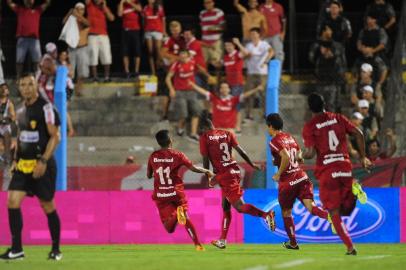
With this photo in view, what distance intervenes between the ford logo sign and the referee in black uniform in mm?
6819

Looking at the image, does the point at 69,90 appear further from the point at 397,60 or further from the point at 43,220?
the point at 397,60

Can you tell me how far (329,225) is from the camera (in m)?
19.2

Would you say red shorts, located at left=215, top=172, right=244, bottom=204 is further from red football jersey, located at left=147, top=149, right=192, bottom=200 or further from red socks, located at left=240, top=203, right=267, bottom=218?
red football jersey, located at left=147, top=149, right=192, bottom=200

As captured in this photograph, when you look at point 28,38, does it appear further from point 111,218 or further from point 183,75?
point 111,218

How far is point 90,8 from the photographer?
24547 millimetres

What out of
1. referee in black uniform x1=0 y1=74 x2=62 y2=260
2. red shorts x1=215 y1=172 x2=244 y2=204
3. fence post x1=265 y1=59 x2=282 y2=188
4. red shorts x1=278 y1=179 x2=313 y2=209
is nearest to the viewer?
referee in black uniform x1=0 y1=74 x2=62 y2=260

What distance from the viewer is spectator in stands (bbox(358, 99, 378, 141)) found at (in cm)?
2091

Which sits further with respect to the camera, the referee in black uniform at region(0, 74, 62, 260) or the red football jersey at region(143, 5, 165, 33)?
the red football jersey at region(143, 5, 165, 33)

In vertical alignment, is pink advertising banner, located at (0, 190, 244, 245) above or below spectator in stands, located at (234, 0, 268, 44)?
below

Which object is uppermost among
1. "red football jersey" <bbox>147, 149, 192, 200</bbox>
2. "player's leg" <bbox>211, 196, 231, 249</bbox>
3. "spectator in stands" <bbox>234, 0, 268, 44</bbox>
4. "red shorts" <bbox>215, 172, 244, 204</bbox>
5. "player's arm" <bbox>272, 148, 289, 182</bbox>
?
"spectator in stands" <bbox>234, 0, 268, 44</bbox>

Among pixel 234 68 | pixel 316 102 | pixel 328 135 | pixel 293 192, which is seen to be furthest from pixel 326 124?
pixel 234 68

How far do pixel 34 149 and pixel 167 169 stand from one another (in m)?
3.82

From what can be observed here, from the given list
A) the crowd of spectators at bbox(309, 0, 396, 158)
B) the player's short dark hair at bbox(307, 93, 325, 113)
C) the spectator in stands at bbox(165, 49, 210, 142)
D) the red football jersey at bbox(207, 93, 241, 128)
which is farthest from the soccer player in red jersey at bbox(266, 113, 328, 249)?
the spectator in stands at bbox(165, 49, 210, 142)

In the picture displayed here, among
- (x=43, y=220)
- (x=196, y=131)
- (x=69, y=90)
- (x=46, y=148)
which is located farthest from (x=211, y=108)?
(x=46, y=148)
